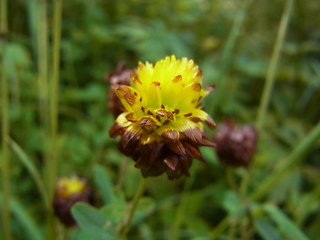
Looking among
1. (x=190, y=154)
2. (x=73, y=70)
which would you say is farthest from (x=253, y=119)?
(x=190, y=154)

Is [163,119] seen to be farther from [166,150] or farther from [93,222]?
[93,222]

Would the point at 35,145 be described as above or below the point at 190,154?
above

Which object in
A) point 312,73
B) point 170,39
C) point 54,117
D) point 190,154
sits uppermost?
point 170,39

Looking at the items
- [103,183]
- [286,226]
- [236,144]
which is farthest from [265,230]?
[103,183]

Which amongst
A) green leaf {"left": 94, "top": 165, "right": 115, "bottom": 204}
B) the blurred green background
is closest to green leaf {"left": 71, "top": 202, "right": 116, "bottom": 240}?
green leaf {"left": 94, "top": 165, "right": 115, "bottom": 204}

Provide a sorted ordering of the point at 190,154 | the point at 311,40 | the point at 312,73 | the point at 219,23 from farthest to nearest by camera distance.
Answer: the point at 219,23, the point at 311,40, the point at 312,73, the point at 190,154

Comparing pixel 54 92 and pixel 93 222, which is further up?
pixel 54 92

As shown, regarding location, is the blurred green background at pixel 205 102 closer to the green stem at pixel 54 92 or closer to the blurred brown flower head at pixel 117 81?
the green stem at pixel 54 92

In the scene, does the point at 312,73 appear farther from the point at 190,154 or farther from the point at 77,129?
the point at 190,154
